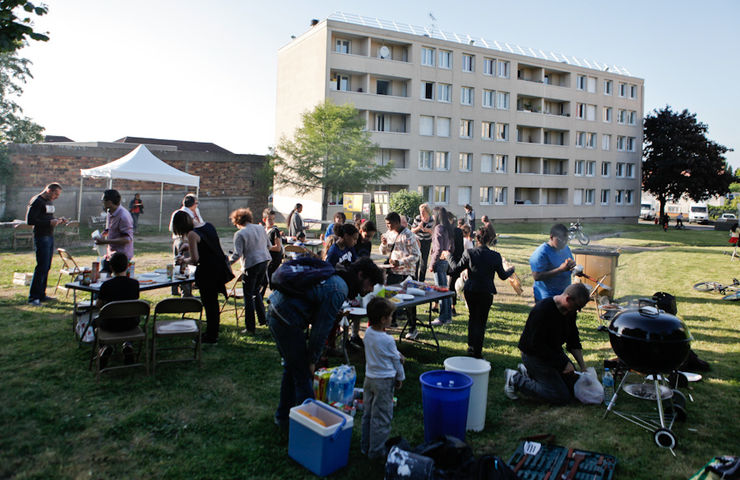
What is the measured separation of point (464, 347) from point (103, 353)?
469cm

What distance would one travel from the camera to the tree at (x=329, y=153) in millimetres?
30422

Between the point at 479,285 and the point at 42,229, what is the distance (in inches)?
296

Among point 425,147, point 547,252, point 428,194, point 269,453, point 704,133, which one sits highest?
point 704,133

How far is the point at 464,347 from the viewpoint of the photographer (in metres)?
7.34

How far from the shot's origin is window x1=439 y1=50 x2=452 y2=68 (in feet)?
129

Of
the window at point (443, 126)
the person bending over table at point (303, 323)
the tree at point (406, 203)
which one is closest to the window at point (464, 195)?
the window at point (443, 126)

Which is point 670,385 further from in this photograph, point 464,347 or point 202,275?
point 202,275

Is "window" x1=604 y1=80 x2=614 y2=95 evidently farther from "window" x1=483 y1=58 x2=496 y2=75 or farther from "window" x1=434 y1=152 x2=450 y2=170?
"window" x1=434 y1=152 x2=450 y2=170

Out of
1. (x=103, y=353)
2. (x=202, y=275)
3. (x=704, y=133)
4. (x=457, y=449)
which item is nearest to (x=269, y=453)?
(x=457, y=449)

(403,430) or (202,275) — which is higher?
(202,275)

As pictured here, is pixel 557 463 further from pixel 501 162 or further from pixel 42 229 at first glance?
pixel 501 162

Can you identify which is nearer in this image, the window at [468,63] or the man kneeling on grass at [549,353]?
the man kneeling on grass at [549,353]

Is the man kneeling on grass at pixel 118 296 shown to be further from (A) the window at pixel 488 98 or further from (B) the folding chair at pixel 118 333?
(A) the window at pixel 488 98

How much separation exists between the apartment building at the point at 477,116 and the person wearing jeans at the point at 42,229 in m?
25.2
